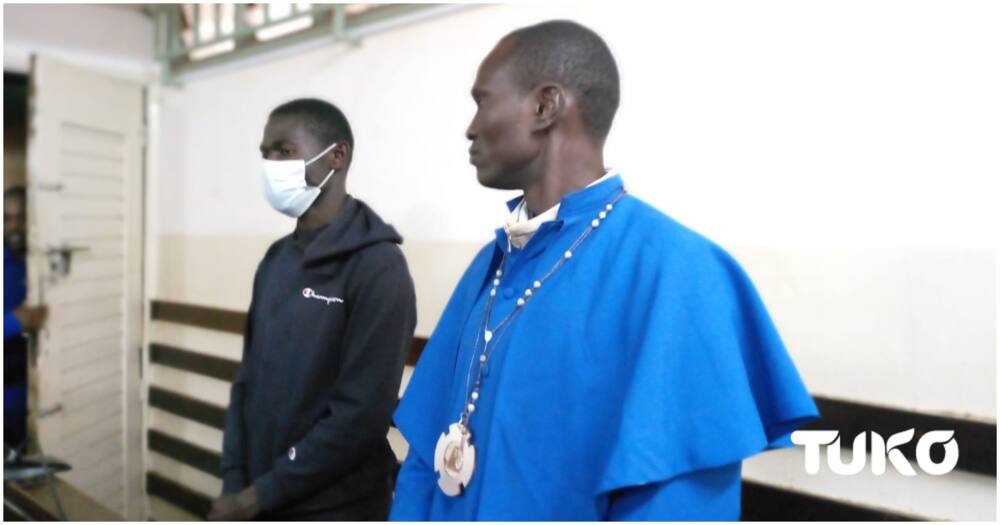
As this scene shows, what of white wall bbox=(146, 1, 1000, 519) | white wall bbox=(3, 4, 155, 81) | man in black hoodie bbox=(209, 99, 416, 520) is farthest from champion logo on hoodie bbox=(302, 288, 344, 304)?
white wall bbox=(3, 4, 155, 81)

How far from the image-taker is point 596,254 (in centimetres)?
72

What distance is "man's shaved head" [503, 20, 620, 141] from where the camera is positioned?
745 millimetres

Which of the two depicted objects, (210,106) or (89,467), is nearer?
(210,106)

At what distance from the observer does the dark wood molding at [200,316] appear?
6.24ft

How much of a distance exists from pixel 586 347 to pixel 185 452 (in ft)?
5.98

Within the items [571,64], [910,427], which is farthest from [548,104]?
[910,427]

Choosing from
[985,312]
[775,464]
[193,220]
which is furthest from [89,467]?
[985,312]

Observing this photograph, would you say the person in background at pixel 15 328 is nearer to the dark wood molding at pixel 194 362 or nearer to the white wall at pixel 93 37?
the dark wood molding at pixel 194 362

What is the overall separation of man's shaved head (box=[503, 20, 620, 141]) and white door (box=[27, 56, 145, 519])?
6.58 ft

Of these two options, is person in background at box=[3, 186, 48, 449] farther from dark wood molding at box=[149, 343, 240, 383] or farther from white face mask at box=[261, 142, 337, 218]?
white face mask at box=[261, 142, 337, 218]

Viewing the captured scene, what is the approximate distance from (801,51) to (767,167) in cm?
19

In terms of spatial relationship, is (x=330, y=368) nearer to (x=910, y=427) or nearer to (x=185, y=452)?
(x=910, y=427)

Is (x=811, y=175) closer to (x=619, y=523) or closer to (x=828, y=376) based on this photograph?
(x=828, y=376)

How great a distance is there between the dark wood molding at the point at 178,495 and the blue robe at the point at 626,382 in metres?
1.56
